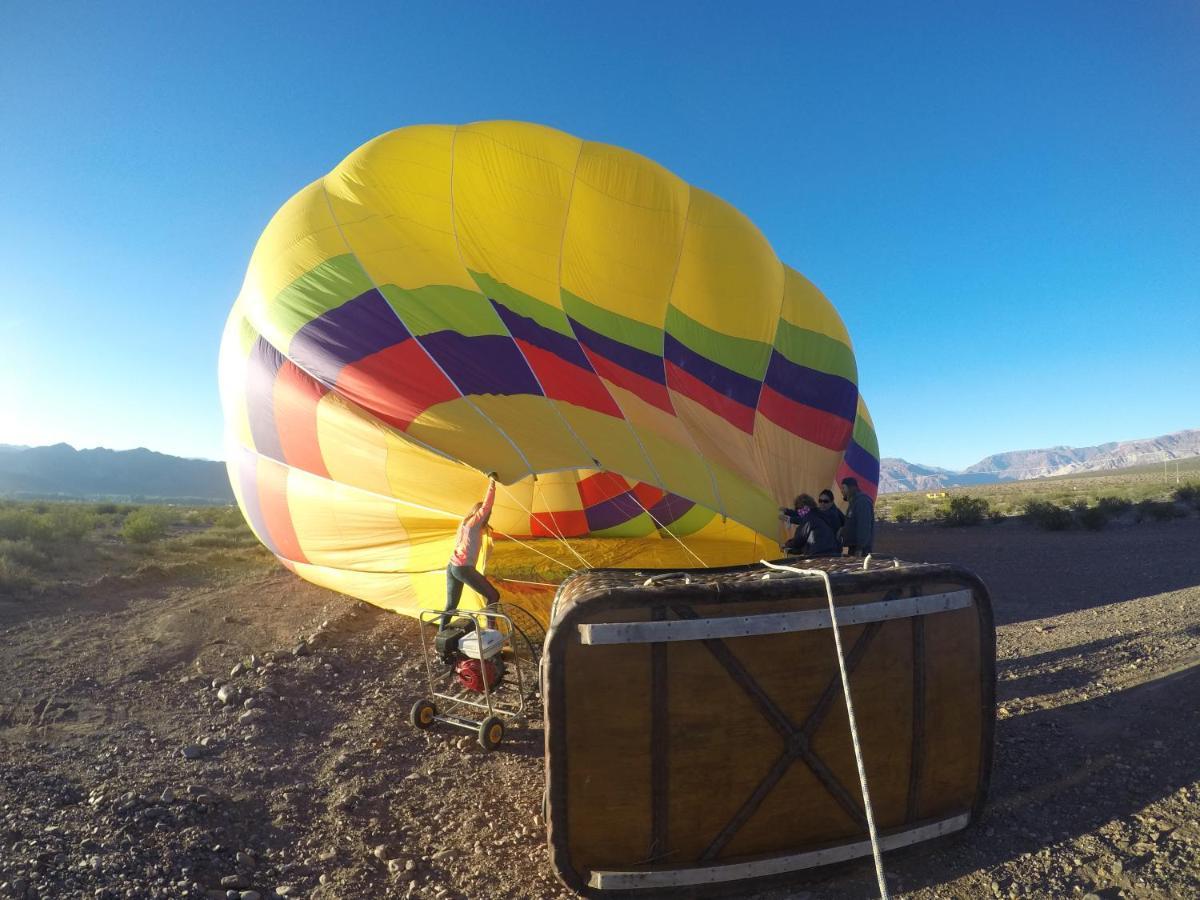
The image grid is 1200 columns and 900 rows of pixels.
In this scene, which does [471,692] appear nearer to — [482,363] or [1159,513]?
[482,363]

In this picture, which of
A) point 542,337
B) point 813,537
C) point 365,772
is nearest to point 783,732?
point 365,772

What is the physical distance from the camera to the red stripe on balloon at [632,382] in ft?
21.6

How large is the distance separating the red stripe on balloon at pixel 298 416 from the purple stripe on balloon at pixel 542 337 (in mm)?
1714

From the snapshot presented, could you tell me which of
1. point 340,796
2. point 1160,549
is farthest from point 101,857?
point 1160,549

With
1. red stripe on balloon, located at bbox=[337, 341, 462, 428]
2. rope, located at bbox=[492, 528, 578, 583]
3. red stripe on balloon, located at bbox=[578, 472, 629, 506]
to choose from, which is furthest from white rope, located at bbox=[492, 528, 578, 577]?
red stripe on balloon, located at bbox=[337, 341, 462, 428]

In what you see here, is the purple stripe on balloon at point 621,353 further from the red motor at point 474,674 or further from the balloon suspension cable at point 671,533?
the red motor at point 474,674

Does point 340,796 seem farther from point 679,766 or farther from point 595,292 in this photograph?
point 595,292

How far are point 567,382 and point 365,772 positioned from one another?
3314 mm

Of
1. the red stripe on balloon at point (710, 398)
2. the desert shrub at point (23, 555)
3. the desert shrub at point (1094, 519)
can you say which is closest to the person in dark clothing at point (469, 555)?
the red stripe on balloon at point (710, 398)

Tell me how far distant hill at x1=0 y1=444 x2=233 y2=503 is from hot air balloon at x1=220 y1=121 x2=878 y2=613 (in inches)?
4494

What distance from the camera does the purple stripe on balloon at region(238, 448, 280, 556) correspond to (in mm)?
7477

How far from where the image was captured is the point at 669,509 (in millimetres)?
6309

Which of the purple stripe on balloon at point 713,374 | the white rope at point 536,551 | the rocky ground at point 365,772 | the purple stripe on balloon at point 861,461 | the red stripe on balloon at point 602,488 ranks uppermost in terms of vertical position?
the purple stripe on balloon at point 713,374

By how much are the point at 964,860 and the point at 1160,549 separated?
40.1 ft
